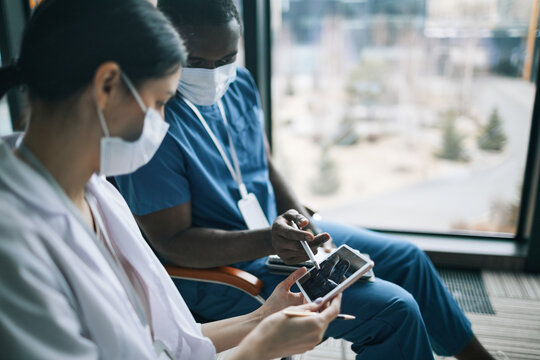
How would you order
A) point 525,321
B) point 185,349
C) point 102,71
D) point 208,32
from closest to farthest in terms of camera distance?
1. point 102,71
2. point 185,349
3. point 208,32
4. point 525,321

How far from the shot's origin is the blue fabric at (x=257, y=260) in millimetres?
1221

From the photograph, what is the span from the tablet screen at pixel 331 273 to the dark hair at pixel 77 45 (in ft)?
2.12

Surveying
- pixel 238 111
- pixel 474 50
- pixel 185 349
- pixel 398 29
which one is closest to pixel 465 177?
pixel 474 50

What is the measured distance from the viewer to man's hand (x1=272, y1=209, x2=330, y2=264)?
1.18 meters

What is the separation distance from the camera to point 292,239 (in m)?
1.20

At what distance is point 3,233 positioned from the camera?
625 millimetres

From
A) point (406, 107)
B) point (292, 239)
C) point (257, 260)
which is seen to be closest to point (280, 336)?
point (292, 239)

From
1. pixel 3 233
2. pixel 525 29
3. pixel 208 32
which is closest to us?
pixel 3 233

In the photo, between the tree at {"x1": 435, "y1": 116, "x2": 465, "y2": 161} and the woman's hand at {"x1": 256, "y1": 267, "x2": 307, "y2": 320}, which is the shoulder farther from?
the tree at {"x1": 435, "y1": 116, "x2": 465, "y2": 161}

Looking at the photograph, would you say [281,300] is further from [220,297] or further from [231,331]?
[220,297]

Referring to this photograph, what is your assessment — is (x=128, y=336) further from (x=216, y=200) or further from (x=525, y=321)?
Answer: (x=525, y=321)

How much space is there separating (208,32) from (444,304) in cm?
116

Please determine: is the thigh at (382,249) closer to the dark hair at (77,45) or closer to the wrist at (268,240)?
the wrist at (268,240)

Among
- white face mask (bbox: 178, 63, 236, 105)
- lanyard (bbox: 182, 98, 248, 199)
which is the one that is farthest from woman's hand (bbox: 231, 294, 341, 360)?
white face mask (bbox: 178, 63, 236, 105)
